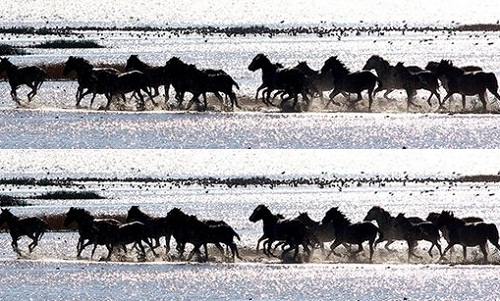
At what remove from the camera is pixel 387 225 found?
69.7 ft

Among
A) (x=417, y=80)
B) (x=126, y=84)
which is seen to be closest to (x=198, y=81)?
(x=126, y=84)

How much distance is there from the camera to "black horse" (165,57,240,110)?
28641 millimetres

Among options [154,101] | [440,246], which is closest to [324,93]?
[154,101]

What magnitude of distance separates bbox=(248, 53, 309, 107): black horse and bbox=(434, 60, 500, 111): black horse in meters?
2.19

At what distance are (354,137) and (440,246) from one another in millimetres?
6542

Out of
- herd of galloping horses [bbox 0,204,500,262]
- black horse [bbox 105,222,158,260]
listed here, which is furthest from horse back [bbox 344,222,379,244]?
black horse [bbox 105,222,158,260]

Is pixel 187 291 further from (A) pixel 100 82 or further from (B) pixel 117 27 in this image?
(B) pixel 117 27

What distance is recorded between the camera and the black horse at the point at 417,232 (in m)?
20.7

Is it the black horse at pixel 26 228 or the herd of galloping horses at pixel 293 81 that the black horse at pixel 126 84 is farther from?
the black horse at pixel 26 228

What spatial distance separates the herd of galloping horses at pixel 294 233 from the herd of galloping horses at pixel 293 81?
7.42 meters

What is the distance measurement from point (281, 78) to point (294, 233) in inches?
318

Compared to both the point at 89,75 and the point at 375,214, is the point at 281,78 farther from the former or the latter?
the point at 375,214

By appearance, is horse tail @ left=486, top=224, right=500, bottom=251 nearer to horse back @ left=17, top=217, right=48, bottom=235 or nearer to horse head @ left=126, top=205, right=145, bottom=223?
horse head @ left=126, top=205, right=145, bottom=223

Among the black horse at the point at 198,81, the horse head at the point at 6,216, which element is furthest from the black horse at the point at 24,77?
the horse head at the point at 6,216
